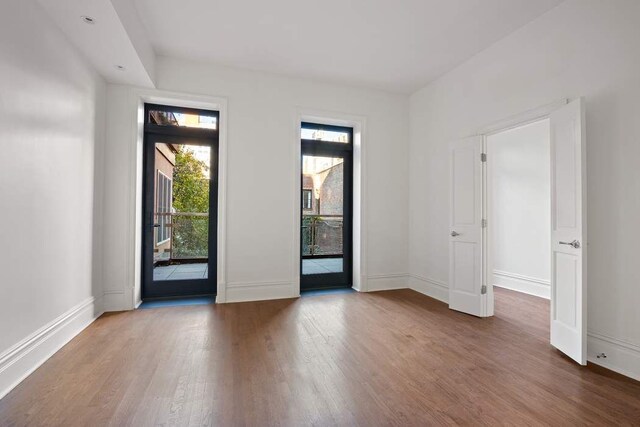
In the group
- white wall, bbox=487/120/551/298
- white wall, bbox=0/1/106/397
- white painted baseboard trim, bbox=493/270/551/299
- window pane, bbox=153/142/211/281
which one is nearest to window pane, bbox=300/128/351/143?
window pane, bbox=153/142/211/281

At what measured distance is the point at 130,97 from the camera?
12.1ft

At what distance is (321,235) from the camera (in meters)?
4.86

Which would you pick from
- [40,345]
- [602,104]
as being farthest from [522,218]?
[40,345]

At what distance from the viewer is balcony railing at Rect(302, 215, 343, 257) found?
4785mm

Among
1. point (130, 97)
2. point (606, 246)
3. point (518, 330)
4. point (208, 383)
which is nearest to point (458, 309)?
point (518, 330)

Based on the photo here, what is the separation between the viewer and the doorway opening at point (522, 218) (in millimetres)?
4488

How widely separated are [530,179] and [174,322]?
17.8ft

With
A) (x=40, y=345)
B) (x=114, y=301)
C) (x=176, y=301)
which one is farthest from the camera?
(x=176, y=301)

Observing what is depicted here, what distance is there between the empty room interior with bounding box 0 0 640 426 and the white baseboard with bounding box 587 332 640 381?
0.05 feet

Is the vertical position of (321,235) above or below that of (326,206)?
below

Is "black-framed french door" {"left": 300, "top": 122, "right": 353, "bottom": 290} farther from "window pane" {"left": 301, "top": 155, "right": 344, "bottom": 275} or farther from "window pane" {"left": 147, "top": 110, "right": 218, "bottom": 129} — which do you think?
"window pane" {"left": 147, "top": 110, "right": 218, "bottom": 129}

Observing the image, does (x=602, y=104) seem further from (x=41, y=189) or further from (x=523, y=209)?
(x=41, y=189)

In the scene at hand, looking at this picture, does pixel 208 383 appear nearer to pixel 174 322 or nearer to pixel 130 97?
pixel 174 322

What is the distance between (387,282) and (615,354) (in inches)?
108
